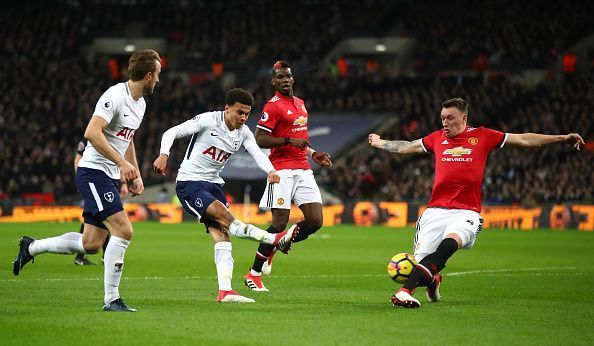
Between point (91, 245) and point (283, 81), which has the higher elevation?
point (283, 81)

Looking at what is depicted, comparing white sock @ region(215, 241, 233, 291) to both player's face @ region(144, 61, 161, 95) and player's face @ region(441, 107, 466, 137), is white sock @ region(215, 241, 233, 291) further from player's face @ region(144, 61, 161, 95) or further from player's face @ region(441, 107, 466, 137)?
player's face @ region(441, 107, 466, 137)

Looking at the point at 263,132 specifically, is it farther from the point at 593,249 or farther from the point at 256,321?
the point at 593,249

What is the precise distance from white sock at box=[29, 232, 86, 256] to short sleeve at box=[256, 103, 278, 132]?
3230 mm

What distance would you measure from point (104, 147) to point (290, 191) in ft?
13.9

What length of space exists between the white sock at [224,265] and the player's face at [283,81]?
110 inches

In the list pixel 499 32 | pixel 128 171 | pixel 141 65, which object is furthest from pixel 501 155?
pixel 128 171

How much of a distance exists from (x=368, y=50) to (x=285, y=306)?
143 ft

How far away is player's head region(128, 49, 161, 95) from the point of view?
397 inches

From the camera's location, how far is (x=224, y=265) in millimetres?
11195

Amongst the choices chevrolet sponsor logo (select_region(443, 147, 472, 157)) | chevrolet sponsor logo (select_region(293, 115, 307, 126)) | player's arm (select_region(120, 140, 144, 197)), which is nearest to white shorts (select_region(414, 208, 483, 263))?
chevrolet sponsor logo (select_region(443, 147, 472, 157))

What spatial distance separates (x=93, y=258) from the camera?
18.9 m

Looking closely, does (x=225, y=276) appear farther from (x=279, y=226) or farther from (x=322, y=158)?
(x=322, y=158)

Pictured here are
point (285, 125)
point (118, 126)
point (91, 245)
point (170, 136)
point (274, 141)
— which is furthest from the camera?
point (285, 125)

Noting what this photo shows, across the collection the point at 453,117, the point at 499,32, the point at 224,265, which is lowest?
the point at 224,265
